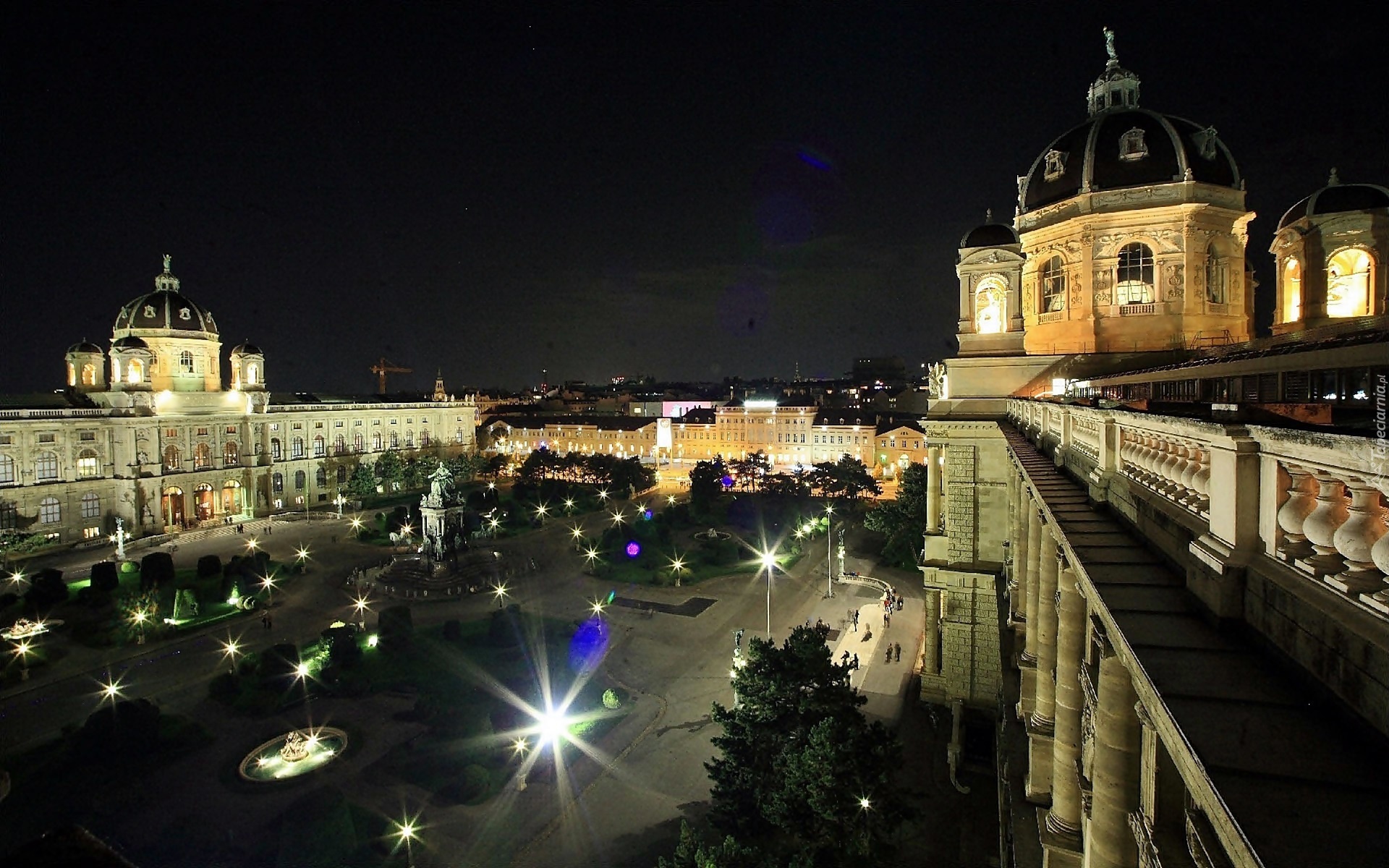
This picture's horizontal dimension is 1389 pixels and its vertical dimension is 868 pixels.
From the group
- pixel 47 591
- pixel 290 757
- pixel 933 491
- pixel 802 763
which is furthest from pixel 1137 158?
pixel 47 591

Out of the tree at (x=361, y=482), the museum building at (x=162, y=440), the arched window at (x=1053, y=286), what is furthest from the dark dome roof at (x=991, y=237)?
the museum building at (x=162, y=440)

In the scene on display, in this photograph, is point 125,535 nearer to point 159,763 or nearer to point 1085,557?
point 159,763

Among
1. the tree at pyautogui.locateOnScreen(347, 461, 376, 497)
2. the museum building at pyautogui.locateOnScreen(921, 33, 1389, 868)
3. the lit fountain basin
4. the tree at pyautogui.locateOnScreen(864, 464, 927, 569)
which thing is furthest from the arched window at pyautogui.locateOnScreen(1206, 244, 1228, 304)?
the tree at pyautogui.locateOnScreen(347, 461, 376, 497)

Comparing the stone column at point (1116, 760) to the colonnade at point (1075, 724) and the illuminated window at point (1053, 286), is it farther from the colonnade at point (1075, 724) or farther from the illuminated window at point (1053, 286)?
the illuminated window at point (1053, 286)

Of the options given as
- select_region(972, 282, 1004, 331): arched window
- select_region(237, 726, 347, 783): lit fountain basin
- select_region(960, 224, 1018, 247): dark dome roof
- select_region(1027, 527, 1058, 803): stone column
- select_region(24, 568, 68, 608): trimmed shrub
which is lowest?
select_region(237, 726, 347, 783): lit fountain basin

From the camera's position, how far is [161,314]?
6162cm

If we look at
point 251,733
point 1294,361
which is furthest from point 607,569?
point 1294,361

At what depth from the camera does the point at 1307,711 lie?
10.4ft

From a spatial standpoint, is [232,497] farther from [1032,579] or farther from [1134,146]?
[1134,146]

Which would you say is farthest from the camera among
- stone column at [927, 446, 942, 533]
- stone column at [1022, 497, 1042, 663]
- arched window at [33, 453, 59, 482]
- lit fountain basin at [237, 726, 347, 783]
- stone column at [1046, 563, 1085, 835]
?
arched window at [33, 453, 59, 482]

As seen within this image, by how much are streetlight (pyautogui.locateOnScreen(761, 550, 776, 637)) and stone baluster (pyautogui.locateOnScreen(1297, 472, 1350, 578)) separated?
92.9 ft

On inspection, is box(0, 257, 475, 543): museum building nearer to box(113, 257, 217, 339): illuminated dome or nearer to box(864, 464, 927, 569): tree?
box(113, 257, 217, 339): illuminated dome

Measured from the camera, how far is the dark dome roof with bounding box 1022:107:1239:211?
24.9m

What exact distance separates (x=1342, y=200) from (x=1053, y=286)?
823 centimetres
